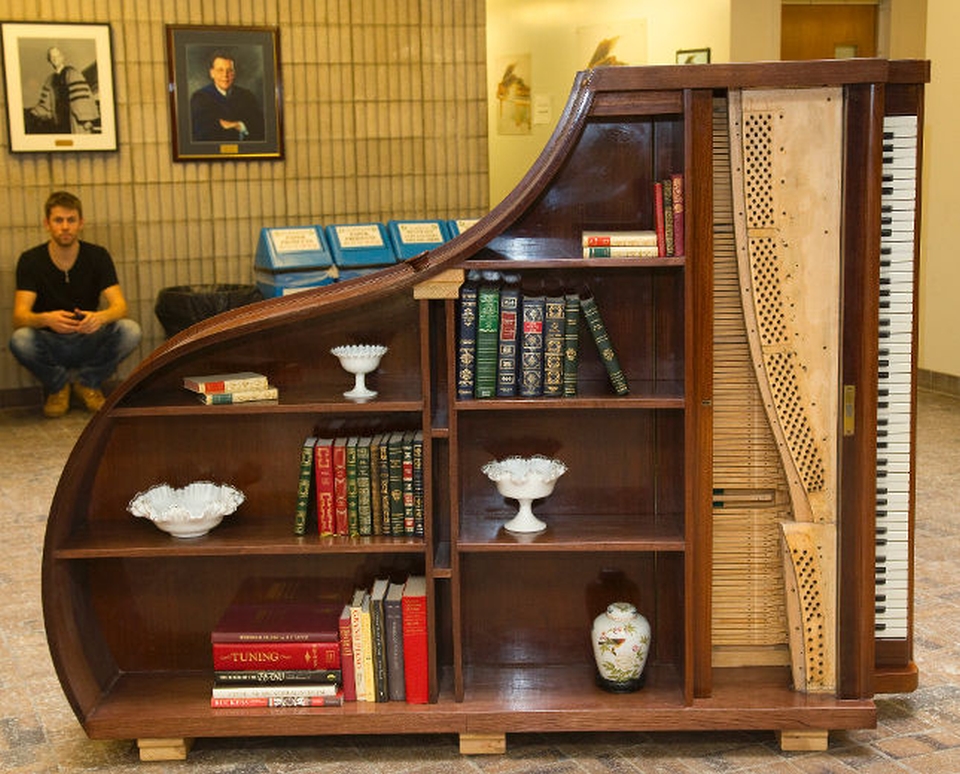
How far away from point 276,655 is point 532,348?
1.01 m

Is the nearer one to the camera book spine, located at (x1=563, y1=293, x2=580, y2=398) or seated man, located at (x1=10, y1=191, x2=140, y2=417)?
book spine, located at (x1=563, y1=293, x2=580, y2=398)

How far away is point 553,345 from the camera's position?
3.34m

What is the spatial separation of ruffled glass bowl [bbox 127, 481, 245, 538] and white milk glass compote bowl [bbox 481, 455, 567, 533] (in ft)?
2.19

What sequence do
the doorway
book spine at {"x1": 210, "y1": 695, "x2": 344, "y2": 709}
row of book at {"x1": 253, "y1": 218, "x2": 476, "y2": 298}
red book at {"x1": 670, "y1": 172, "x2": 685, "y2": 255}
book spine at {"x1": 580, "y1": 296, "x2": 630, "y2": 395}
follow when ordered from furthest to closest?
the doorway
row of book at {"x1": 253, "y1": 218, "x2": 476, "y2": 298}
book spine at {"x1": 210, "y1": 695, "x2": 344, "y2": 709}
book spine at {"x1": 580, "y1": 296, "x2": 630, "y2": 395}
red book at {"x1": 670, "y1": 172, "x2": 685, "y2": 255}

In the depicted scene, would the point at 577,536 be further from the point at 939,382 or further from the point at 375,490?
the point at 939,382

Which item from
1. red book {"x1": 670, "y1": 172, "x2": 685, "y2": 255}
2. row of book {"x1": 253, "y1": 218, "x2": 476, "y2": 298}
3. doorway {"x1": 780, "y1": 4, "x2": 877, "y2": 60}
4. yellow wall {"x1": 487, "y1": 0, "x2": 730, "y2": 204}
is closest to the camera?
red book {"x1": 670, "y1": 172, "x2": 685, "y2": 255}

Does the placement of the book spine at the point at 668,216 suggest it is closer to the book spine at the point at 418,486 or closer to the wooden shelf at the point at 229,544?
the book spine at the point at 418,486

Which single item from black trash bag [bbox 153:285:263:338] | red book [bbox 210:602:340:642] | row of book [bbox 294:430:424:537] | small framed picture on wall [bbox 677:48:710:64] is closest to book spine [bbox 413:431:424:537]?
row of book [bbox 294:430:424:537]

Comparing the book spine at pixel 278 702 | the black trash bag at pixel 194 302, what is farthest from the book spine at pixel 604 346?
the black trash bag at pixel 194 302

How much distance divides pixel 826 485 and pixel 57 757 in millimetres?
2047

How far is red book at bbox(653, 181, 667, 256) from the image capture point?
3260 mm

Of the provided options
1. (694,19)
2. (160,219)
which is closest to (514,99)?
(694,19)

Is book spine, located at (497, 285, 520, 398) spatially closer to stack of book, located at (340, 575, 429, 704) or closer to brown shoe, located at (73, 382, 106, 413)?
stack of book, located at (340, 575, 429, 704)

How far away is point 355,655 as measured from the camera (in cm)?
346
